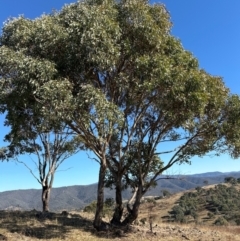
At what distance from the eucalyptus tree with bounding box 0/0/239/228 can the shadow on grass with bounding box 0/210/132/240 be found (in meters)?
1.01

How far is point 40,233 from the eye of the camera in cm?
1809

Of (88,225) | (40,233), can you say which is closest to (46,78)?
(40,233)

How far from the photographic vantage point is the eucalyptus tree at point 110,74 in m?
16.1

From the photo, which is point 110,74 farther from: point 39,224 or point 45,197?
point 45,197

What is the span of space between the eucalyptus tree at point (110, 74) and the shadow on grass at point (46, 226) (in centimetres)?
101

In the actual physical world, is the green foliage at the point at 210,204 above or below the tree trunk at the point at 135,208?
below

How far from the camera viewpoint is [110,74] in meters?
19.1

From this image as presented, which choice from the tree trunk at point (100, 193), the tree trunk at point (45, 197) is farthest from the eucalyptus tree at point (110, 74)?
the tree trunk at point (45, 197)

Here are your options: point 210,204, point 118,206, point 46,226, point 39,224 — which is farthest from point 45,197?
point 210,204

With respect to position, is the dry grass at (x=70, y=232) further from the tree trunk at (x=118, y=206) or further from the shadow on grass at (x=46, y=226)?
the tree trunk at (x=118, y=206)

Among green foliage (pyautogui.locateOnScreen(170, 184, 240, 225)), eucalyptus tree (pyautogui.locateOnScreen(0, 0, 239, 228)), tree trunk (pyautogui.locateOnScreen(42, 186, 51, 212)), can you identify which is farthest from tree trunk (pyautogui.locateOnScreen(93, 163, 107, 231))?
green foliage (pyautogui.locateOnScreen(170, 184, 240, 225))

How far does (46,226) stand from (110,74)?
8966 millimetres

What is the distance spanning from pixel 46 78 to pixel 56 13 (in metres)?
4.66

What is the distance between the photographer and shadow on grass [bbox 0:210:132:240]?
1816 centimetres
